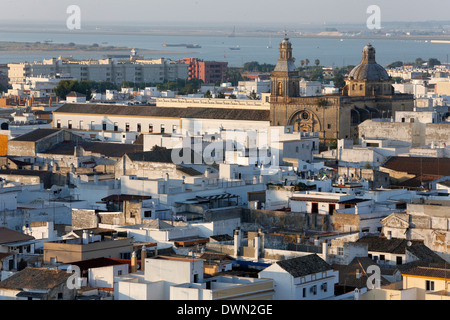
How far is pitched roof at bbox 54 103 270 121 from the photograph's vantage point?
68.4 metres

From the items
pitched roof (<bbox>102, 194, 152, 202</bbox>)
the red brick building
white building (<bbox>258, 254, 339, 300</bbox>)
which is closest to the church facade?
pitched roof (<bbox>102, 194, 152, 202</bbox>)

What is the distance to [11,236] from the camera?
32.2 metres

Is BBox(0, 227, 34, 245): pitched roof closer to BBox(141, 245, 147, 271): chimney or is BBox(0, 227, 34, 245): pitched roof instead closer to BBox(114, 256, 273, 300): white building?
BBox(141, 245, 147, 271): chimney

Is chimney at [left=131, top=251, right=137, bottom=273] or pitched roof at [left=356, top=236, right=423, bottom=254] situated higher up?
chimney at [left=131, top=251, right=137, bottom=273]

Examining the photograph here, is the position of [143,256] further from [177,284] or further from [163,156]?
[163,156]

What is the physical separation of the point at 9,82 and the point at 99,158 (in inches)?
3530

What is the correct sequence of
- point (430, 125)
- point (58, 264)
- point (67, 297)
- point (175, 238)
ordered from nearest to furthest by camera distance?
point (67, 297)
point (58, 264)
point (175, 238)
point (430, 125)

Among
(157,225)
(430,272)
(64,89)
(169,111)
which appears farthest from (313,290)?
(64,89)

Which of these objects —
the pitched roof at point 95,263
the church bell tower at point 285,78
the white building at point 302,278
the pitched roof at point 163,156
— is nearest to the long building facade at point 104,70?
the church bell tower at point 285,78

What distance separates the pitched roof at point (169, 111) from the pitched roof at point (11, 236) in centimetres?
3563

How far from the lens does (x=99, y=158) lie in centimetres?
5141

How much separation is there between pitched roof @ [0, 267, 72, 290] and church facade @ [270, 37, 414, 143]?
127 ft
